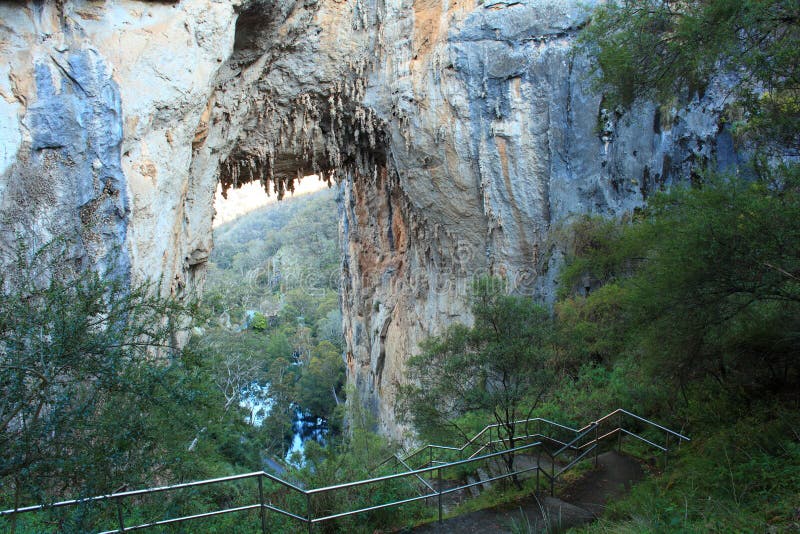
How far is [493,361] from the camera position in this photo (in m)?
7.26

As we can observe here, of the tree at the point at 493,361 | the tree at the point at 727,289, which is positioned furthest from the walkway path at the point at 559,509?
the tree at the point at 727,289

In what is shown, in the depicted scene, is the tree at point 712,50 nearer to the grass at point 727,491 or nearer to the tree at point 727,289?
the tree at point 727,289

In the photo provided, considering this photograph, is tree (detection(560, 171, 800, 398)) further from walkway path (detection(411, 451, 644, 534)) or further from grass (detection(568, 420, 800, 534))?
walkway path (detection(411, 451, 644, 534))

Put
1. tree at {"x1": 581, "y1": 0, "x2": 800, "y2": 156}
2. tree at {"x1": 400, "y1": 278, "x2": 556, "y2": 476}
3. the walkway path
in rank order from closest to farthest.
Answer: tree at {"x1": 581, "y1": 0, "x2": 800, "y2": 156}, the walkway path, tree at {"x1": 400, "y1": 278, "x2": 556, "y2": 476}

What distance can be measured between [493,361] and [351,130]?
881 centimetres

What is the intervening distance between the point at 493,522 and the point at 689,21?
514 centimetres

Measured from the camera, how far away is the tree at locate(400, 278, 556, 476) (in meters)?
7.27

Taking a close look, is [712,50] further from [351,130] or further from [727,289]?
[351,130]

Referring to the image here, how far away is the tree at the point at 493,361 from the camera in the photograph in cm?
727

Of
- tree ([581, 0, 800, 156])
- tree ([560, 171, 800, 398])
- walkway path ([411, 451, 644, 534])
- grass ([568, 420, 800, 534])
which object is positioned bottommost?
walkway path ([411, 451, 644, 534])

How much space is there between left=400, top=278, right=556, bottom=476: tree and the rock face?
5.17 ft

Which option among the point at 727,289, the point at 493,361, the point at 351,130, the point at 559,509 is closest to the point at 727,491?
the point at 559,509

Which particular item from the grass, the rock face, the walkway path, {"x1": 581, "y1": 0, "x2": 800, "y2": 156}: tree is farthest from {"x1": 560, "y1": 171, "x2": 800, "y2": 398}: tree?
the rock face

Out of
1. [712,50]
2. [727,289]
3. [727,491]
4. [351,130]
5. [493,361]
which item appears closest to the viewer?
[727,491]
